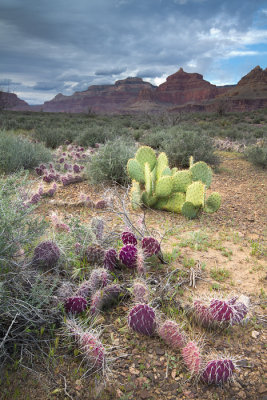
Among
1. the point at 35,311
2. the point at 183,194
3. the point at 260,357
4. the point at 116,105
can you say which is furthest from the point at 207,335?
the point at 116,105

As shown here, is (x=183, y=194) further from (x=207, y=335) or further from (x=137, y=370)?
(x=137, y=370)

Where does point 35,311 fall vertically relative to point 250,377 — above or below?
above

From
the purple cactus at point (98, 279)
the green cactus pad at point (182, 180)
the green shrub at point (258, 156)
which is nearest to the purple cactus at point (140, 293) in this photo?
the purple cactus at point (98, 279)

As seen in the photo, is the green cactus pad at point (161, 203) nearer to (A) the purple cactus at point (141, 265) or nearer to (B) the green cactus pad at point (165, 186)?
(B) the green cactus pad at point (165, 186)

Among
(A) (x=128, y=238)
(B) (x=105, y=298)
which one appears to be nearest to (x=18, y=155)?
(A) (x=128, y=238)

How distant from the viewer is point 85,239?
8.07ft

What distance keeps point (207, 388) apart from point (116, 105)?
476ft

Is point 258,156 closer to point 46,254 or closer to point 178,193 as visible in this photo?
point 178,193

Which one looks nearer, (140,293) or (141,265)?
(140,293)

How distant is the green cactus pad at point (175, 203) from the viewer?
163 inches

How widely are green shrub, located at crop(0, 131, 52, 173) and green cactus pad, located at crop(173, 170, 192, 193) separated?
10.5ft

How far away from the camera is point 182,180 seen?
168 inches

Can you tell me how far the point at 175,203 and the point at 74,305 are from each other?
2483 mm

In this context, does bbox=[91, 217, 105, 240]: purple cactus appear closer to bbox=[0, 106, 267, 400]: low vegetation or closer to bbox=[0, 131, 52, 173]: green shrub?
bbox=[0, 106, 267, 400]: low vegetation
